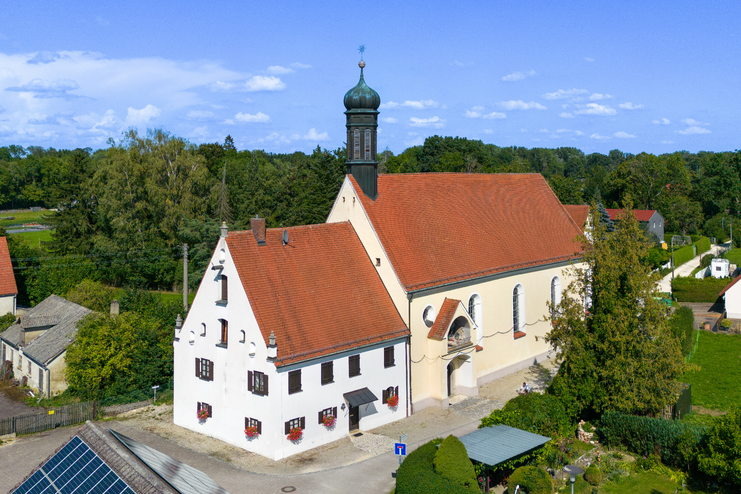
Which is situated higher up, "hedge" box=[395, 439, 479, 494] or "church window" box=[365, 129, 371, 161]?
"church window" box=[365, 129, 371, 161]

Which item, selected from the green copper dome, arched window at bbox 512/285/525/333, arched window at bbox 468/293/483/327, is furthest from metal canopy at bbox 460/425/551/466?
the green copper dome

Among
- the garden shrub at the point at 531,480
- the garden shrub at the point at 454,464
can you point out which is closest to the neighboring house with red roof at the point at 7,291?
the garden shrub at the point at 454,464

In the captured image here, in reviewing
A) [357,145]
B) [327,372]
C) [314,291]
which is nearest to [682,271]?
[357,145]

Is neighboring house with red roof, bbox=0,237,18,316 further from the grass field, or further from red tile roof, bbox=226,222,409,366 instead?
the grass field

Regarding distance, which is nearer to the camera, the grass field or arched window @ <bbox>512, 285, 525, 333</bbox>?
arched window @ <bbox>512, 285, 525, 333</bbox>

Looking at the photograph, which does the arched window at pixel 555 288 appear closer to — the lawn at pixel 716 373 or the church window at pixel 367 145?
the lawn at pixel 716 373

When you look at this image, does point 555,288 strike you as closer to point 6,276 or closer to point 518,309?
point 518,309
